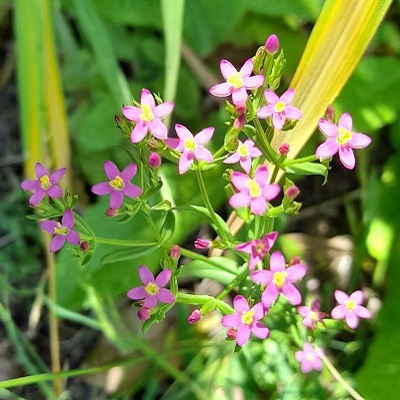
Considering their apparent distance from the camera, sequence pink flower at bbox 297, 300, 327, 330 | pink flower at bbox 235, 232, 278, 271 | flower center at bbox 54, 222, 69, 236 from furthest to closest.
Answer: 1. pink flower at bbox 297, 300, 327, 330
2. flower center at bbox 54, 222, 69, 236
3. pink flower at bbox 235, 232, 278, 271

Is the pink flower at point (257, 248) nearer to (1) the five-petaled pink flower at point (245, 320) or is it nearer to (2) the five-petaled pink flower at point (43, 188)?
(1) the five-petaled pink flower at point (245, 320)

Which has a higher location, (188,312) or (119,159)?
(119,159)

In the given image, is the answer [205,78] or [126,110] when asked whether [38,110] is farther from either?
[126,110]

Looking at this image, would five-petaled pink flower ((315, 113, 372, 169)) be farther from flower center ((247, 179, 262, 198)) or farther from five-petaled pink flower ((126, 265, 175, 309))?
five-petaled pink flower ((126, 265, 175, 309))

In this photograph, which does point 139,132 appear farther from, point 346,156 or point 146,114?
point 346,156

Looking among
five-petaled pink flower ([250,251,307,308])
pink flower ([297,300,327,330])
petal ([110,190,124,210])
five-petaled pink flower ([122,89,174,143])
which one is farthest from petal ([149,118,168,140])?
pink flower ([297,300,327,330])

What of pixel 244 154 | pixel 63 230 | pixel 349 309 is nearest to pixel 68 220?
pixel 63 230

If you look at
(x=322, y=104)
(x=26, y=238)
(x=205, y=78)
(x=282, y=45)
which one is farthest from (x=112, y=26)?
(x=322, y=104)

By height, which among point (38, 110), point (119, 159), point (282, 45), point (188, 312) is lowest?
point (188, 312)
